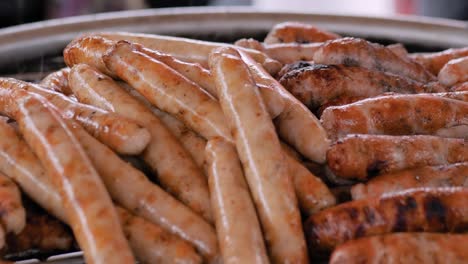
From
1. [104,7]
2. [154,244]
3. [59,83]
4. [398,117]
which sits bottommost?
[104,7]

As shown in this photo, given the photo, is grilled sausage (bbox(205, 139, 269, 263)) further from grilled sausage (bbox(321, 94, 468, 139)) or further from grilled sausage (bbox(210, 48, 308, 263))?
grilled sausage (bbox(321, 94, 468, 139))

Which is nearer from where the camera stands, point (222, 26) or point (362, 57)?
point (362, 57)

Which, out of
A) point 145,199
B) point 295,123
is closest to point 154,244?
point 145,199

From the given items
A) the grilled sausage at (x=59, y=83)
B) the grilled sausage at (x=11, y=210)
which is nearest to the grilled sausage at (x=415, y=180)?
the grilled sausage at (x=11, y=210)

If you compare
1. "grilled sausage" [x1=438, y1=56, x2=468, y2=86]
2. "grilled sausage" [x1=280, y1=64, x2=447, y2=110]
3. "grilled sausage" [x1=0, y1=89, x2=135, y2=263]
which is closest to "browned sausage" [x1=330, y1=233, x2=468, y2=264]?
"grilled sausage" [x1=0, y1=89, x2=135, y2=263]

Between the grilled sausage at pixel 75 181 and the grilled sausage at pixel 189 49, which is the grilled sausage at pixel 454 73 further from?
the grilled sausage at pixel 75 181

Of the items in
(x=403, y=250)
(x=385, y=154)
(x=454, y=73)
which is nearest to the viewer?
(x=403, y=250)

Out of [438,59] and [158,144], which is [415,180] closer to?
[158,144]

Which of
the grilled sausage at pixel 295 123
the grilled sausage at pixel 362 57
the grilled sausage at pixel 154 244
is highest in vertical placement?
the grilled sausage at pixel 362 57
